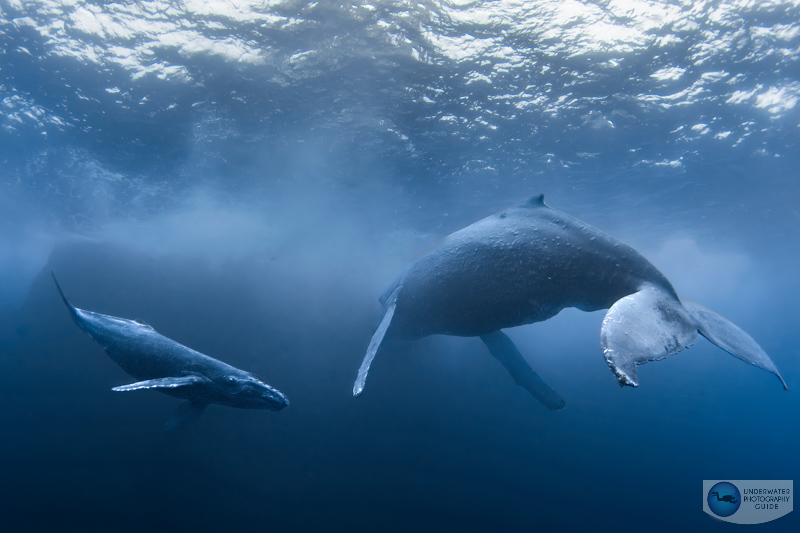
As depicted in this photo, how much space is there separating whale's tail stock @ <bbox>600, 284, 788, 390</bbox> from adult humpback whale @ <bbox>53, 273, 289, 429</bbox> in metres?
3.54

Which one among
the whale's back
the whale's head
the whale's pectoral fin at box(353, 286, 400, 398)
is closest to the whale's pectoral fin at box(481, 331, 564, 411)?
the whale's pectoral fin at box(353, 286, 400, 398)

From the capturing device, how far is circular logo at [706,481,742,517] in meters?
8.82

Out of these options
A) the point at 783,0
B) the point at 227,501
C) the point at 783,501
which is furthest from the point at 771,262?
the point at 227,501

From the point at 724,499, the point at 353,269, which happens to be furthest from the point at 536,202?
the point at 353,269

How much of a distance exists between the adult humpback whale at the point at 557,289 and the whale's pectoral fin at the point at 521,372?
3363mm

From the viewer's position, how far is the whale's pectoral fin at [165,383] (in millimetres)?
3633

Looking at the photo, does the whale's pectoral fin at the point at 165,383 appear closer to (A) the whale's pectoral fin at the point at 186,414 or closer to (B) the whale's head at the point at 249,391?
(B) the whale's head at the point at 249,391

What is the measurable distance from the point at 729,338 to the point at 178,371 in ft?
20.6

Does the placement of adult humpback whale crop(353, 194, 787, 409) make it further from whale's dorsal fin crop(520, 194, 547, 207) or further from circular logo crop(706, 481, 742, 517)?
circular logo crop(706, 481, 742, 517)

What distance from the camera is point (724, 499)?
8.80 m

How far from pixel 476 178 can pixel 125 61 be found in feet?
49.7

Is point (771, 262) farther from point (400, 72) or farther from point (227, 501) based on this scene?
point (227, 501)

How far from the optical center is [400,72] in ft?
36.6

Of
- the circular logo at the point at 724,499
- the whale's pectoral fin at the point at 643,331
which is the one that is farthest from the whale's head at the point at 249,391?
the circular logo at the point at 724,499
